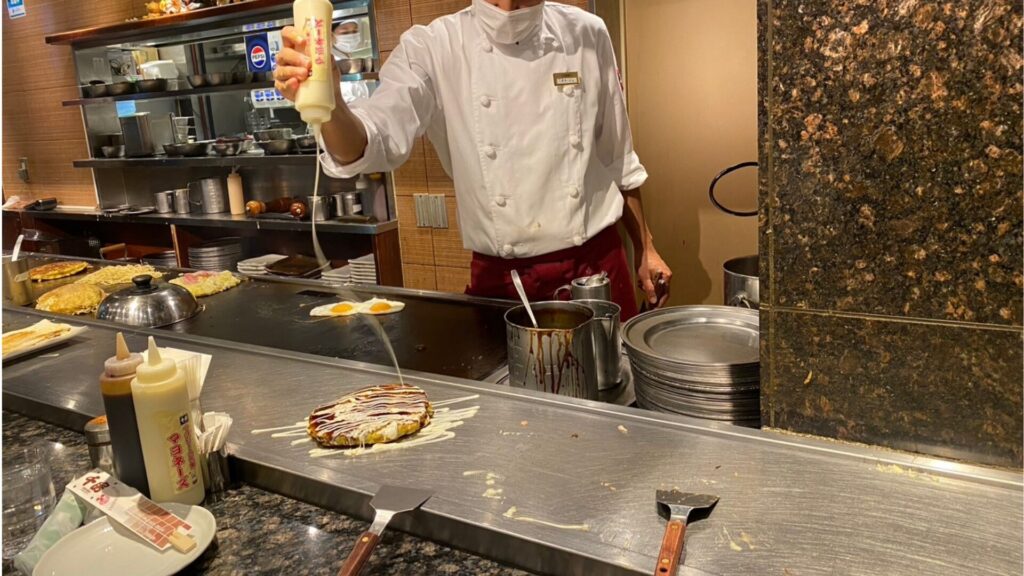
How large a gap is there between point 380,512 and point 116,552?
0.38 metres

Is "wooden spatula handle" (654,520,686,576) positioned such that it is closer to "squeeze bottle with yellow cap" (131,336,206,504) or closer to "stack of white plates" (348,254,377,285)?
"squeeze bottle with yellow cap" (131,336,206,504)

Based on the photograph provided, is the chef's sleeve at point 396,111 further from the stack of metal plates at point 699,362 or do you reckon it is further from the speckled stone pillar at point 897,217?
the speckled stone pillar at point 897,217

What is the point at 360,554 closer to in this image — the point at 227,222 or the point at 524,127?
the point at 524,127

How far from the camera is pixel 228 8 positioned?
4512 millimetres

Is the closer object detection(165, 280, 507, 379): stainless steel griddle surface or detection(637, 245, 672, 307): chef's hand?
detection(165, 280, 507, 379): stainless steel griddle surface

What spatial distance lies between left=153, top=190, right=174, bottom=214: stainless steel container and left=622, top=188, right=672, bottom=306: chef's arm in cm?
401

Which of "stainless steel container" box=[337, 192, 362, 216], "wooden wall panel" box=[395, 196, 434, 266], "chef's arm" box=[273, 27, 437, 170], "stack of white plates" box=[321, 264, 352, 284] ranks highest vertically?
"chef's arm" box=[273, 27, 437, 170]

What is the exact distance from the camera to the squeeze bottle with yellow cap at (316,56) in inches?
45.8

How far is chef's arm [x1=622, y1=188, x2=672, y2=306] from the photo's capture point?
2449 mm

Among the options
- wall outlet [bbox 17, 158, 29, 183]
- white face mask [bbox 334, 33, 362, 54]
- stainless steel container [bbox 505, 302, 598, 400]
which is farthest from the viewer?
wall outlet [bbox 17, 158, 29, 183]

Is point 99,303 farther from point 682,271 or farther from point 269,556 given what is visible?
point 682,271

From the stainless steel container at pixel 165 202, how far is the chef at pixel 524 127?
3.64 meters

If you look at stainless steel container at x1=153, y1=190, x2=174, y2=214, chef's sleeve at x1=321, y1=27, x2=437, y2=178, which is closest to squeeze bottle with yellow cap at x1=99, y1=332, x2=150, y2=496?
chef's sleeve at x1=321, y1=27, x2=437, y2=178

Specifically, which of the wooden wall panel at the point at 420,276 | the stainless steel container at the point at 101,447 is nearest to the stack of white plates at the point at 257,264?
the wooden wall panel at the point at 420,276
